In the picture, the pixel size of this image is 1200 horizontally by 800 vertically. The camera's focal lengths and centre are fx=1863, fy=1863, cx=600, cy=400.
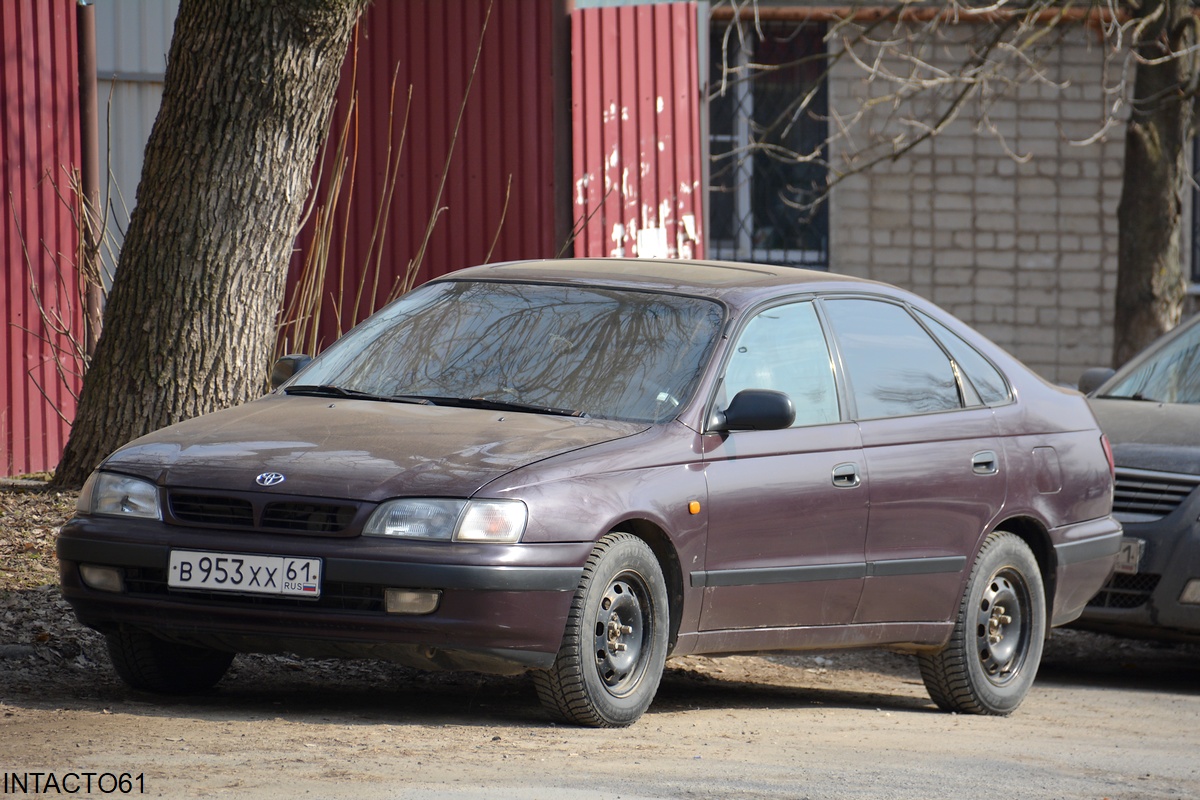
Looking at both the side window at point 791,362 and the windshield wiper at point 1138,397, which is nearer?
the side window at point 791,362

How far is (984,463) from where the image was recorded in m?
7.10

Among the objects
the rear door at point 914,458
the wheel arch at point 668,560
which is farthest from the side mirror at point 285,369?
the rear door at point 914,458

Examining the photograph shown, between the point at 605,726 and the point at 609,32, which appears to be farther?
the point at 609,32

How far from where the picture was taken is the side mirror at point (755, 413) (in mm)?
6082

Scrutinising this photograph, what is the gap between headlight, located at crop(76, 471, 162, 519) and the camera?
18.7ft

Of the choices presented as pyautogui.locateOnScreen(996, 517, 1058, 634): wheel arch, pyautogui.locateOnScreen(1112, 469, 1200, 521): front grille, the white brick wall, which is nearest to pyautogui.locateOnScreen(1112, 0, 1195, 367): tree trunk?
the white brick wall

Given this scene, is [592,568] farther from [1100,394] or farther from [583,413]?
[1100,394]

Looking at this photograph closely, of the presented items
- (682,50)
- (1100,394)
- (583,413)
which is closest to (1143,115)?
(682,50)

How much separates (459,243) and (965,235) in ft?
24.1

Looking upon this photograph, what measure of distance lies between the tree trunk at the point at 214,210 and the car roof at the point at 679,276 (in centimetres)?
180

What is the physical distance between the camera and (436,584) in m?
5.36

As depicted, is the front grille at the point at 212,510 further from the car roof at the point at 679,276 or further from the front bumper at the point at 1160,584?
the front bumper at the point at 1160,584

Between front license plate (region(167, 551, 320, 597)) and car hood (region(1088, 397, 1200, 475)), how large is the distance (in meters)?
4.46

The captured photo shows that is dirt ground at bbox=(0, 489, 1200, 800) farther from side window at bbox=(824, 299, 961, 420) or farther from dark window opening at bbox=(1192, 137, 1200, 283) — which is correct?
dark window opening at bbox=(1192, 137, 1200, 283)
